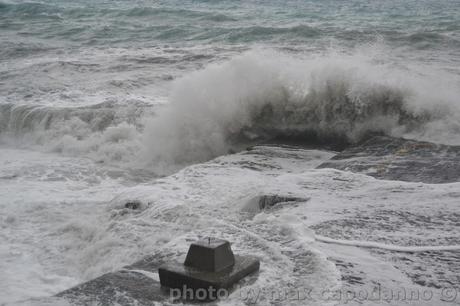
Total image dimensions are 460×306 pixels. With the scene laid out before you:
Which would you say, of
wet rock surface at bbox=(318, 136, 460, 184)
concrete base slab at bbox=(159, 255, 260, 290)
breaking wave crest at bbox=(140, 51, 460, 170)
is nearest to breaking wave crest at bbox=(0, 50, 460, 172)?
breaking wave crest at bbox=(140, 51, 460, 170)

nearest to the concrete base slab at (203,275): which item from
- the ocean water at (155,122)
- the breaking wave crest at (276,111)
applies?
the ocean water at (155,122)

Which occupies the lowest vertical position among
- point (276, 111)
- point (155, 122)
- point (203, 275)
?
point (155, 122)

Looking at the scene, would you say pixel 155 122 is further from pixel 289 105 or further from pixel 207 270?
pixel 207 270

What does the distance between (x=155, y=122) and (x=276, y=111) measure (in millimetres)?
1797

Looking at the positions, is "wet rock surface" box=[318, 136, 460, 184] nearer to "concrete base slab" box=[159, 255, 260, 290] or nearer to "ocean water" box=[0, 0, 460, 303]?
"ocean water" box=[0, 0, 460, 303]

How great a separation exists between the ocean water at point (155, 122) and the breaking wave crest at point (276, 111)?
0.02 m

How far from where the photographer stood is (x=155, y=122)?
29.3ft

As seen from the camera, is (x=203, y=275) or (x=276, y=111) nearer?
(x=203, y=275)

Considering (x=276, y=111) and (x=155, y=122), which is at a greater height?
(x=276, y=111)

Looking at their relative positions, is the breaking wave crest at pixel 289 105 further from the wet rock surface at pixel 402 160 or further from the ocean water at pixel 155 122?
the wet rock surface at pixel 402 160

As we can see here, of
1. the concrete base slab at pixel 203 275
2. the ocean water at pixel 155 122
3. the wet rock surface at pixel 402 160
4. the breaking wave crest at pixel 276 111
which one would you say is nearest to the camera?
the concrete base slab at pixel 203 275

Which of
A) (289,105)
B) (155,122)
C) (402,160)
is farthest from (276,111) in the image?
(402,160)

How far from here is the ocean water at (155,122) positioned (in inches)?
194

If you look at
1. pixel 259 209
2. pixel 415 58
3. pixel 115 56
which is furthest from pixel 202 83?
pixel 115 56
